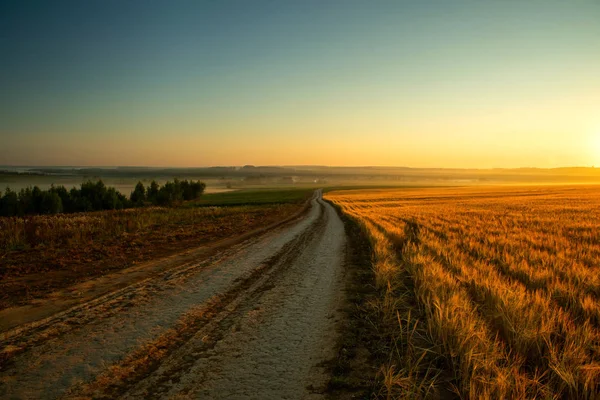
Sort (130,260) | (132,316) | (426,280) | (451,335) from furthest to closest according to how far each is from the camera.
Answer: (130,260) → (426,280) → (132,316) → (451,335)

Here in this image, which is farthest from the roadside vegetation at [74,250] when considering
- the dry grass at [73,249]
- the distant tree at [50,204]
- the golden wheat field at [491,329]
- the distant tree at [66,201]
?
the distant tree at [66,201]

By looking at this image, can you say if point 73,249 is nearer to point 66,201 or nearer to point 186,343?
point 186,343

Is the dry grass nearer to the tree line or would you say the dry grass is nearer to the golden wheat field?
the golden wheat field

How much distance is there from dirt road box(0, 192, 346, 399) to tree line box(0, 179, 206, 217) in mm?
74943

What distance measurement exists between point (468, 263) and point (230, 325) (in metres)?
7.61

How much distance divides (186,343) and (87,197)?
89.1 meters

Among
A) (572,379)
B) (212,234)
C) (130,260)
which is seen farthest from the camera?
(212,234)

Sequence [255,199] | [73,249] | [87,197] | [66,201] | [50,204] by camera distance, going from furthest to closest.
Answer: [255,199] < [87,197] < [66,201] < [50,204] < [73,249]

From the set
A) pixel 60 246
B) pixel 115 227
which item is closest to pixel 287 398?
pixel 60 246

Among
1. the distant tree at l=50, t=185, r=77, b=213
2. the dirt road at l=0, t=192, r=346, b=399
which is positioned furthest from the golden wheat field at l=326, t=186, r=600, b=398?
the distant tree at l=50, t=185, r=77, b=213

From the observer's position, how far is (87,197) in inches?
3137

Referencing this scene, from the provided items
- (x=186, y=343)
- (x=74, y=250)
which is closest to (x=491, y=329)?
(x=186, y=343)

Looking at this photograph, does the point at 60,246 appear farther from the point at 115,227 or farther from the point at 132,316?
the point at 132,316

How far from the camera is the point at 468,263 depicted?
401 inches
